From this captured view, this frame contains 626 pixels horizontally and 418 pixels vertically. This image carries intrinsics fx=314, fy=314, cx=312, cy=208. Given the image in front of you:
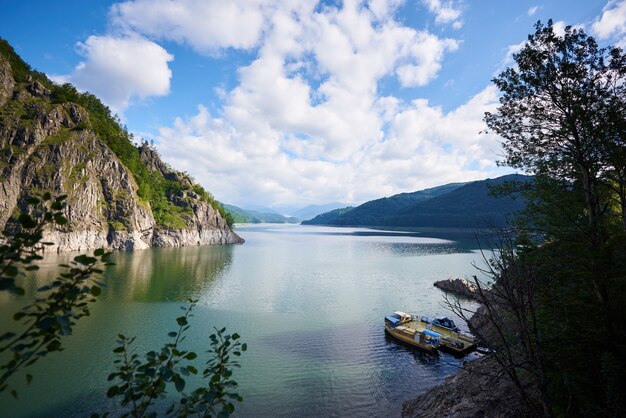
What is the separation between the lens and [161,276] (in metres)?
58.6

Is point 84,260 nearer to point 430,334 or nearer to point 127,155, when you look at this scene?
point 430,334

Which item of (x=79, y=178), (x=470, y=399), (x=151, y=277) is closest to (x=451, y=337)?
(x=470, y=399)

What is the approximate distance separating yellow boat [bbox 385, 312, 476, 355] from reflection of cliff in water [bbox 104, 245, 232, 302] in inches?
1105

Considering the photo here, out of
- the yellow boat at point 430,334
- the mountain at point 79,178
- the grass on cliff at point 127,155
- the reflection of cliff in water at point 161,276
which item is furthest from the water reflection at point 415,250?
the grass on cliff at point 127,155

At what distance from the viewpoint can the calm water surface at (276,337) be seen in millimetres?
20281

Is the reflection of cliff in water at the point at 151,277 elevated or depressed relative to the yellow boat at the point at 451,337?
elevated

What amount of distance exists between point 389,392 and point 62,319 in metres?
23.9

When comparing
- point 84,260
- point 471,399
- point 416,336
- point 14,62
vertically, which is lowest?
point 416,336

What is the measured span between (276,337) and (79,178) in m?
91.4

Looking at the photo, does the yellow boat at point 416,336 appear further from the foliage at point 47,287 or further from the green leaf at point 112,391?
the foliage at point 47,287

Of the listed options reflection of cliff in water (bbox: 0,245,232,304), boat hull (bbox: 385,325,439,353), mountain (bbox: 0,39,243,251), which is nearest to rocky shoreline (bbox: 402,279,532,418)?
boat hull (bbox: 385,325,439,353)

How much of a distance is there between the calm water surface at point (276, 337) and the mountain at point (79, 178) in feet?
120

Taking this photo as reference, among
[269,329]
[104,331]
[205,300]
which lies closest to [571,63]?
[269,329]

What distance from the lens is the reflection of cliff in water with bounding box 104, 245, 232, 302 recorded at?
147 ft
